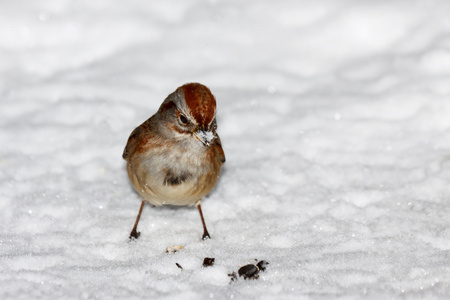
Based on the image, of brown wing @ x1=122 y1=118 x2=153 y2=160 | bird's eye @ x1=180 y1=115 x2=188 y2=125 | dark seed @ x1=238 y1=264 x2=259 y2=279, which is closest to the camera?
dark seed @ x1=238 y1=264 x2=259 y2=279

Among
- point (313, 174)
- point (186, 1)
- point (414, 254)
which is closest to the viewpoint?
point (414, 254)

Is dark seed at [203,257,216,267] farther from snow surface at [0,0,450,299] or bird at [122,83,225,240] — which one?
bird at [122,83,225,240]

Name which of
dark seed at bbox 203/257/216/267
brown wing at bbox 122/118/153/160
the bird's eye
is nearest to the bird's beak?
the bird's eye

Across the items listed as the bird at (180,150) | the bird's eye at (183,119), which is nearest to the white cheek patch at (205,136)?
the bird at (180,150)

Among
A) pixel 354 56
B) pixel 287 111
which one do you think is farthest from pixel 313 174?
pixel 354 56

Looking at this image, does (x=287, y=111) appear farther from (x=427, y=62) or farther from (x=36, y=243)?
(x=36, y=243)

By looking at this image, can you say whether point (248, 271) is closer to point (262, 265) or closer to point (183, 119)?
point (262, 265)
